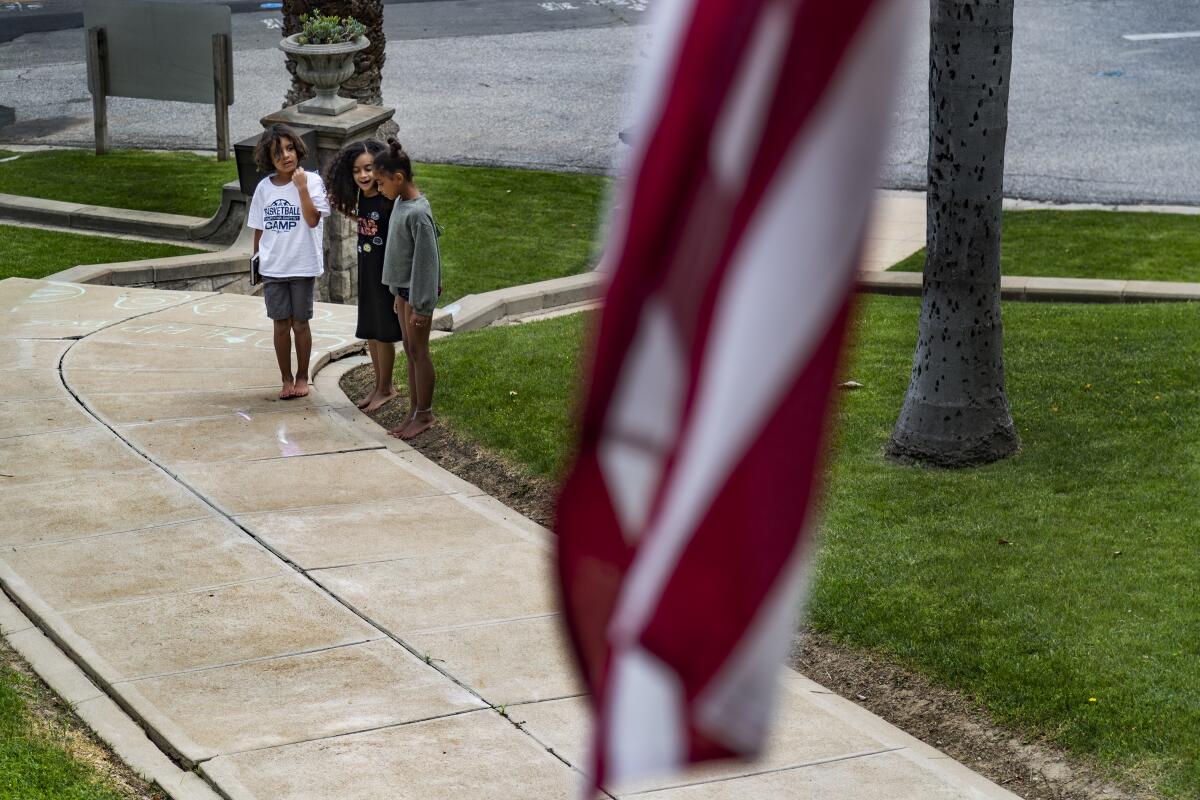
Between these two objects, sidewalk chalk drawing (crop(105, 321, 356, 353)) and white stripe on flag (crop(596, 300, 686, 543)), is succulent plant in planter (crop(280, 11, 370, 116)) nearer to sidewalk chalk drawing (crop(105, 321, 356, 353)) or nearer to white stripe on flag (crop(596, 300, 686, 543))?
sidewalk chalk drawing (crop(105, 321, 356, 353))

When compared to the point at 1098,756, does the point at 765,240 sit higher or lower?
higher

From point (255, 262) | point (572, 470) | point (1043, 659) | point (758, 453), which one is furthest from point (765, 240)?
point (255, 262)

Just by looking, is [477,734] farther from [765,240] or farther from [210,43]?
[210,43]

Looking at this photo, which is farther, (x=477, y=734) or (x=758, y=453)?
(x=477, y=734)

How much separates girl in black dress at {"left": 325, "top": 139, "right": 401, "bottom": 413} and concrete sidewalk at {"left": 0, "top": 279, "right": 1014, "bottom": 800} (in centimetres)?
63

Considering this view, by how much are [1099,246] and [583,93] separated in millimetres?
9386

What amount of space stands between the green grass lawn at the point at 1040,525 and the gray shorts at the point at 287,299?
3.51 feet

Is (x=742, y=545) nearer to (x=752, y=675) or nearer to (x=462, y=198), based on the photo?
(x=752, y=675)

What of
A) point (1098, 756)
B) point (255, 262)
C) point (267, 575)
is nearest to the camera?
point (1098, 756)

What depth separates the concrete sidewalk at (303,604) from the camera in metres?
5.51

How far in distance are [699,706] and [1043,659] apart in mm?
4464

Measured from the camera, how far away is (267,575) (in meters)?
7.24

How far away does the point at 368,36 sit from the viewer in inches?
666

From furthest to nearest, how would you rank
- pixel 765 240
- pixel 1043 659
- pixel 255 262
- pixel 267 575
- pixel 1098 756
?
1. pixel 255 262
2. pixel 267 575
3. pixel 1043 659
4. pixel 1098 756
5. pixel 765 240
